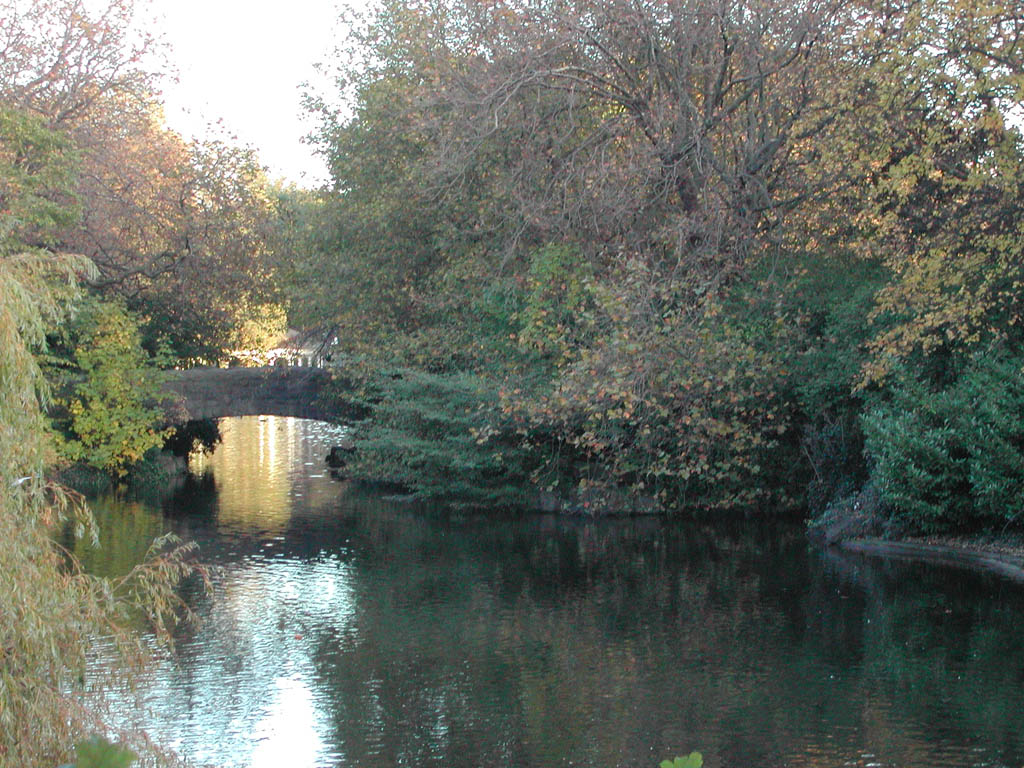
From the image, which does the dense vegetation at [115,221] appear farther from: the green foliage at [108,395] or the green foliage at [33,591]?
the green foliage at [33,591]

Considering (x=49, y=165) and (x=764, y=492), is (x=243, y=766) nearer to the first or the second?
(x=764, y=492)

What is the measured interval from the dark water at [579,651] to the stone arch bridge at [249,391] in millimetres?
6222

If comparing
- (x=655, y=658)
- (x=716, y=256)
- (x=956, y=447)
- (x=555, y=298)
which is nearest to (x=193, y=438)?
(x=555, y=298)

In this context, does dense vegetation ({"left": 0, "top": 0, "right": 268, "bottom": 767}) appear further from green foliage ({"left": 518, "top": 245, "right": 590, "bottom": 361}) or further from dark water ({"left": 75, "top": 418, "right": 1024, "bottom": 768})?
green foliage ({"left": 518, "top": 245, "right": 590, "bottom": 361})

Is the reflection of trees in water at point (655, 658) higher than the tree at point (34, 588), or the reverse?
the tree at point (34, 588)

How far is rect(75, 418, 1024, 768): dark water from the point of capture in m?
9.96

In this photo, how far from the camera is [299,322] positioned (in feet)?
87.5

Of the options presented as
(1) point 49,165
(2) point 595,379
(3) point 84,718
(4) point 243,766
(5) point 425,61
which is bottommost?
(4) point 243,766

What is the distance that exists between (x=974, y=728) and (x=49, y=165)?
1918 centimetres

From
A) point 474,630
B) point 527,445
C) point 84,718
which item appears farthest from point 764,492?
point 84,718

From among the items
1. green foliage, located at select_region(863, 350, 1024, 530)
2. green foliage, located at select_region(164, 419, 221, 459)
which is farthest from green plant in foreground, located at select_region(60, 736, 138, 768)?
green foliage, located at select_region(164, 419, 221, 459)

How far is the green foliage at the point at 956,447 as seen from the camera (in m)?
15.8

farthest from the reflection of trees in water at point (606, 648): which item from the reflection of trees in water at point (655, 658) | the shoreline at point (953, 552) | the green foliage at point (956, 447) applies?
the green foliage at point (956, 447)

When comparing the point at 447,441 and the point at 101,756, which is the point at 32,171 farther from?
the point at 101,756
